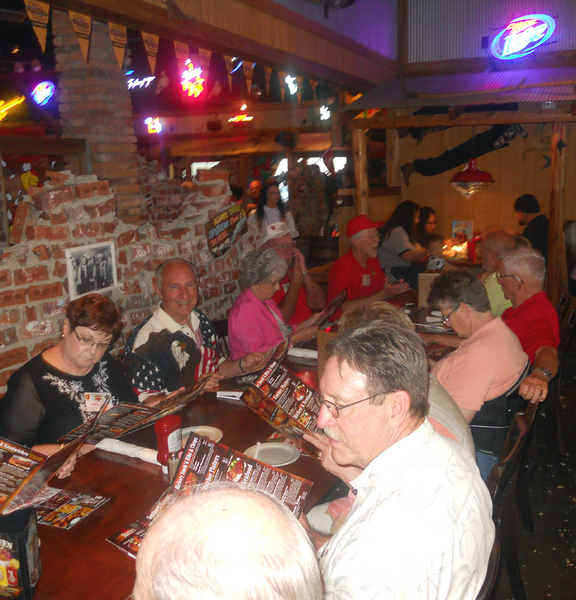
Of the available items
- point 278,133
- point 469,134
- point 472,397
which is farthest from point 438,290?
point 278,133

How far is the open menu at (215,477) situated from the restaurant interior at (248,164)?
0.27 feet

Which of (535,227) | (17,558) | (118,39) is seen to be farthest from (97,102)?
(535,227)

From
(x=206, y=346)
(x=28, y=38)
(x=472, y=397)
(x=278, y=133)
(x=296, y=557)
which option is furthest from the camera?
(x=278, y=133)

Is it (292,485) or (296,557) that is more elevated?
(296,557)

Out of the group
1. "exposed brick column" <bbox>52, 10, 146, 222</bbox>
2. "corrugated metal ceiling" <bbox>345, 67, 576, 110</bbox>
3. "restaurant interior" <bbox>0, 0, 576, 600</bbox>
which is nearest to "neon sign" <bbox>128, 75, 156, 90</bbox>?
"restaurant interior" <bbox>0, 0, 576, 600</bbox>

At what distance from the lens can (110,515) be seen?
1.93 metres

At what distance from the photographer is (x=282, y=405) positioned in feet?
7.83

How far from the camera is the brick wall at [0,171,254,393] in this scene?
3084 mm

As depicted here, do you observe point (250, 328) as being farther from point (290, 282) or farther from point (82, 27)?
point (82, 27)

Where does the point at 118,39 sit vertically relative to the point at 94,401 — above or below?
above

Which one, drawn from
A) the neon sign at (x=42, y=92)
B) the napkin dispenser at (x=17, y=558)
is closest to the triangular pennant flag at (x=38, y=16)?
the napkin dispenser at (x=17, y=558)

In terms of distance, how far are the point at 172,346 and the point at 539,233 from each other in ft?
18.8

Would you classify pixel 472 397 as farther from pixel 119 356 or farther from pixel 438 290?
pixel 119 356

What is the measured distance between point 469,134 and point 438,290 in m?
6.53
